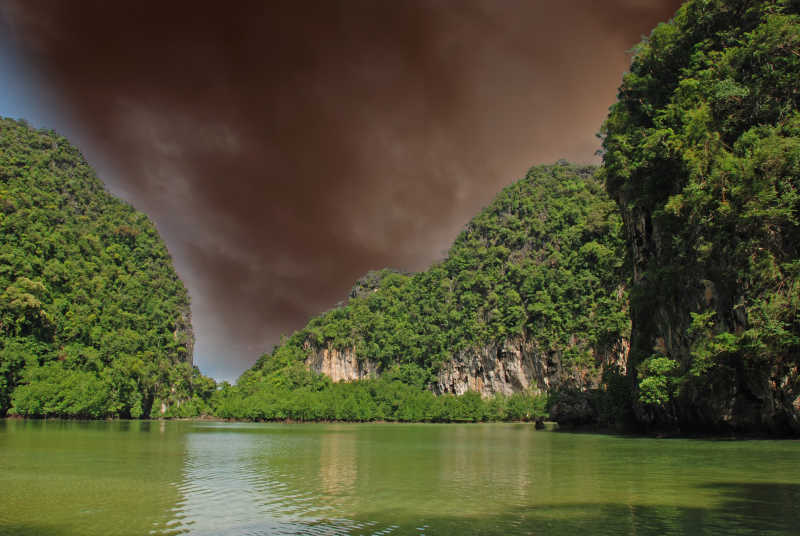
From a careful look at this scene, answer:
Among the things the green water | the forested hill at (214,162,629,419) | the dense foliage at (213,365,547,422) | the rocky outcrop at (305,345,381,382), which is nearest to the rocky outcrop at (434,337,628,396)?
the forested hill at (214,162,629,419)

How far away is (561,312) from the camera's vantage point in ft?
299

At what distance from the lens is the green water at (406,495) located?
9334 mm

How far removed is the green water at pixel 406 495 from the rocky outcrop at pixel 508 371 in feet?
198

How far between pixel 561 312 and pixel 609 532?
282 ft

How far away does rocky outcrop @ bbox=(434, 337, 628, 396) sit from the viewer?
8438 centimetres

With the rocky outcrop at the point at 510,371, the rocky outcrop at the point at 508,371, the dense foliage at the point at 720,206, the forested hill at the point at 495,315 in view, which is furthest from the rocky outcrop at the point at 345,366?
the dense foliage at the point at 720,206

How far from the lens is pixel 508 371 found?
327ft

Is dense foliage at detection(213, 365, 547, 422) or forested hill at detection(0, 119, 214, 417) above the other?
forested hill at detection(0, 119, 214, 417)

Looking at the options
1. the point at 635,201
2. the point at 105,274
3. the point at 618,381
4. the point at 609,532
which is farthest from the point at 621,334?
the point at 105,274

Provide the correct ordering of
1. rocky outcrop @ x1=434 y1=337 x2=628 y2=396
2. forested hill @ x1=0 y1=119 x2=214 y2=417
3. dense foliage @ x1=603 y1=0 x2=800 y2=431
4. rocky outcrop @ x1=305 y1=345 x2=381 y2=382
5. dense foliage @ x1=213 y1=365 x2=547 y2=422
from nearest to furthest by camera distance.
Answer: dense foliage @ x1=603 y1=0 x2=800 y2=431
forested hill @ x1=0 y1=119 x2=214 y2=417
rocky outcrop @ x1=434 y1=337 x2=628 y2=396
dense foliage @ x1=213 y1=365 x2=547 y2=422
rocky outcrop @ x1=305 y1=345 x2=381 y2=382

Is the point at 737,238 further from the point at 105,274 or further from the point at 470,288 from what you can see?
the point at 105,274

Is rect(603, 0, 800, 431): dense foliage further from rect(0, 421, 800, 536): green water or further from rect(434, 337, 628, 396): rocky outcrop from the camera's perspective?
rect(434, 337, 628, 396): rocky outcrop

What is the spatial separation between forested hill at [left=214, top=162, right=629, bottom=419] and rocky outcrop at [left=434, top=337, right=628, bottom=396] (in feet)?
0.67

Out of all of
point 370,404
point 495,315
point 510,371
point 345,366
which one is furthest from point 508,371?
point 345,366
